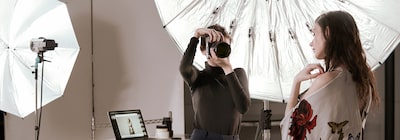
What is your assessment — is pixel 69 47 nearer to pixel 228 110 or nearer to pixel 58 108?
pixel 58 108

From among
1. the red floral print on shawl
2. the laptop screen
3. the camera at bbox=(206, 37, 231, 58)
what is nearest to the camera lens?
the camera at bbox=(206, 37, 231, 58)

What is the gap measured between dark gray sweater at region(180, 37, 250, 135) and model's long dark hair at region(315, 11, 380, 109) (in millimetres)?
502

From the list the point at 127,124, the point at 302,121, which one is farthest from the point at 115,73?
the point at 302,121

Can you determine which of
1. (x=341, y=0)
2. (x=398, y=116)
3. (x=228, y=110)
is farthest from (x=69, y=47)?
(x=398, y=116)

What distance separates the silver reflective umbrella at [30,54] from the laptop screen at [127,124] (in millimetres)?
335

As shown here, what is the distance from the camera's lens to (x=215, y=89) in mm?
2016

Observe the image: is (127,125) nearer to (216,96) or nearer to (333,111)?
(216,96)

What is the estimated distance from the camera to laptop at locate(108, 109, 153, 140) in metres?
2.14

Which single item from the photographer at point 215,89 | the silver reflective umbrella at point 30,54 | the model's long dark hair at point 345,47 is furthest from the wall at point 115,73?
the model's long dark hair at point 345,47

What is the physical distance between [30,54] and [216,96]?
0.91 metres

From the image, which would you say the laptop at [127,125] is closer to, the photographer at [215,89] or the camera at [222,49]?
the photographer at [215,89]

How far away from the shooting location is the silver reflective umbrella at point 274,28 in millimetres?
1670

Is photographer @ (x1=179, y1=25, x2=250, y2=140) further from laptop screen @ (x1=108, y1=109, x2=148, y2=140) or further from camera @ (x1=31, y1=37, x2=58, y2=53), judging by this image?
camera @ (x1=31, y1=37, x2=58, y2=53)

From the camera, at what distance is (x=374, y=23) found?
168 centimetres
